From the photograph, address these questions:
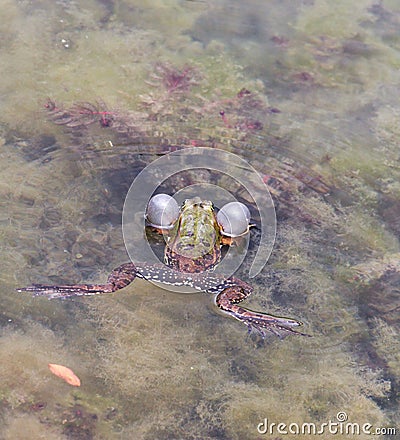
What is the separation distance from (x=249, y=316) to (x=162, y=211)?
122 centimetres

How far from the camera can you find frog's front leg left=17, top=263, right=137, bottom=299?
4.08 meters

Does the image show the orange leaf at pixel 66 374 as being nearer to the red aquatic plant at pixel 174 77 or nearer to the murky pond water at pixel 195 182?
the murky pond water at pixel 195 182

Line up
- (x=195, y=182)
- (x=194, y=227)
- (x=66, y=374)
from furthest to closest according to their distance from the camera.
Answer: (x=195, y=182)
(x=194, y=227)
(x=66, y=374)

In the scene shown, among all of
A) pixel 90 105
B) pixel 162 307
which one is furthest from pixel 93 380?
pixel 90 105

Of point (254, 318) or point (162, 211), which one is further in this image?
point (162, 211)

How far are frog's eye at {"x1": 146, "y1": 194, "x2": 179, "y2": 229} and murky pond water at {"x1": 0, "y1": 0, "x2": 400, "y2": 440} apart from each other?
34 centimetres

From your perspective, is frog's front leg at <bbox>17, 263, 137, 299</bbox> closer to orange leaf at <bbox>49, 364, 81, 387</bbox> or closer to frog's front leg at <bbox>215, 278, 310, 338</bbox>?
orange leaf at <bbox>49, 364, 81, 387</bbox>

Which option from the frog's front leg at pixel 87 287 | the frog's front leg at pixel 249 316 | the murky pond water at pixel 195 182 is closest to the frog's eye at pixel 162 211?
the murky pond water at pixel 195 182

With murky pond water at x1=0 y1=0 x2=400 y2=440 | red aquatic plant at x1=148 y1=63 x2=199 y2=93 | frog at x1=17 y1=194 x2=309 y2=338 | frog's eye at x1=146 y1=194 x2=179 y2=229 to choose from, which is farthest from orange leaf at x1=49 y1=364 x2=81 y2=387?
red aquatic plant at x1=148 y1=63 x2=199 y2=93

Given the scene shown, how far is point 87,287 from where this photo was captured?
415 cm

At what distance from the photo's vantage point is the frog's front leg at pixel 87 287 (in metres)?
4.08

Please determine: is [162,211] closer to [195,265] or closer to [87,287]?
[195,265]

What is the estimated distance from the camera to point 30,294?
13.3ft

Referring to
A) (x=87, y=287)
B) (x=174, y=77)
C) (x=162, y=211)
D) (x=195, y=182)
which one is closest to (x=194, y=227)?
(x=162, y=211)
